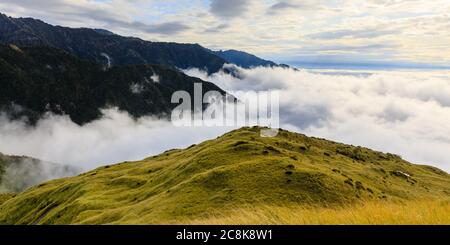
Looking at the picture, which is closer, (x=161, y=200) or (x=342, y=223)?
(x=342, y=223)

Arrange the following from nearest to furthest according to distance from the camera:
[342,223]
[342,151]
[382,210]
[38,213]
Result: [342,223]
[382,210]
[38,213]
[342,151]

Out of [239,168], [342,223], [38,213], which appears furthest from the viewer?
[38,213]

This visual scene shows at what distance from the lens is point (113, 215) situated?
64188 millimetres

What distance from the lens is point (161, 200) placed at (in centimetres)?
6338

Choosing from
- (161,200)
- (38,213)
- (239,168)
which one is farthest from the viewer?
(38,213)

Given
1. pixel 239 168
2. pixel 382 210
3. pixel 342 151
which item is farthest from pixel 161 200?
pixel 342 151
